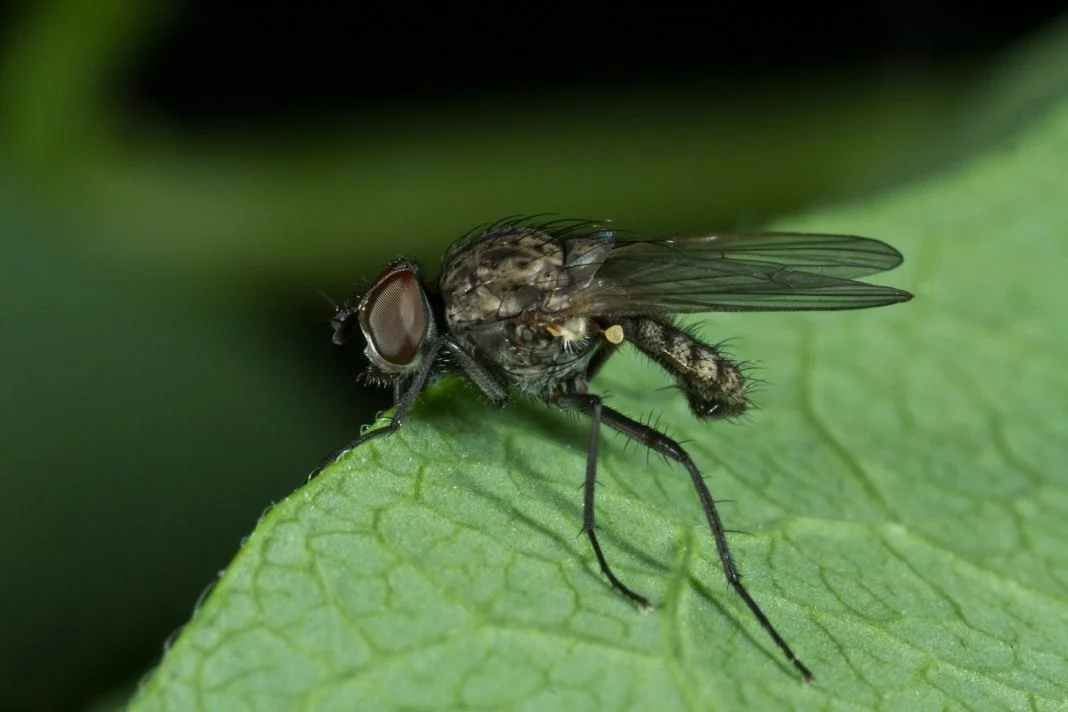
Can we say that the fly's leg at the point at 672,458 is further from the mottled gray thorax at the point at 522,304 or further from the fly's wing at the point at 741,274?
the fly's wing at the point at 741,274

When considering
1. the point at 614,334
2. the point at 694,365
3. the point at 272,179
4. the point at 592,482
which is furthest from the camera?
the point at 272,179

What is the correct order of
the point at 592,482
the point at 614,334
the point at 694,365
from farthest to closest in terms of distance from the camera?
the point at 694,365, the point at 614,334, the point at 592,482

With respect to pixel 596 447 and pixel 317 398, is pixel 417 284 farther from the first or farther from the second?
pixel 317 398

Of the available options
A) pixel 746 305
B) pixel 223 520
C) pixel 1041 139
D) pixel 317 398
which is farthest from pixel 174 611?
pixel 1041 139

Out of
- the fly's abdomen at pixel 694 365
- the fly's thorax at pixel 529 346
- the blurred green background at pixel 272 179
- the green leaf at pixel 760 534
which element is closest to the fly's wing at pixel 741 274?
the fly's thorax at pixel 529 346

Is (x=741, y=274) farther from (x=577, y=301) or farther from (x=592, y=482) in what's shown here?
(x=592, y=482)

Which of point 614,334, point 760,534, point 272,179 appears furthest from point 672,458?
point 272,179
